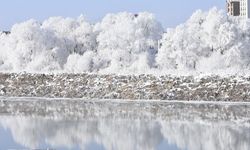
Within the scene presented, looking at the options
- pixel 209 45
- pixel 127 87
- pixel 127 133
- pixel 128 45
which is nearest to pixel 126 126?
pixel 127 133

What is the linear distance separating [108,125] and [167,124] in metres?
2.79

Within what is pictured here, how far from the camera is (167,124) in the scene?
30.5 m

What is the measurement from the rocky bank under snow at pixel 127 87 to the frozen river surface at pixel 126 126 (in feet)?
10.7

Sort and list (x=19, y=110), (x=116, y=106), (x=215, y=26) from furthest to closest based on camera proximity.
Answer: (x=215, y=26) → (x=116, y=106) → (x=19, y=110)

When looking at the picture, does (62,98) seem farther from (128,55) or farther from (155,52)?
(155,52)

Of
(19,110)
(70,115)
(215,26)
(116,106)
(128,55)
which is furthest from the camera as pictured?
(128,55)

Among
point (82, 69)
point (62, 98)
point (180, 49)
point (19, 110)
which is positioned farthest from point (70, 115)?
point (82, 69)

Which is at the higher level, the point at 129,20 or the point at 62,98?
the point at 129,20

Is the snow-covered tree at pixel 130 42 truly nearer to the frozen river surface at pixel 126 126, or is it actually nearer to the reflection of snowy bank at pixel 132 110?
the reflection of snowy bank at pixel 132 110

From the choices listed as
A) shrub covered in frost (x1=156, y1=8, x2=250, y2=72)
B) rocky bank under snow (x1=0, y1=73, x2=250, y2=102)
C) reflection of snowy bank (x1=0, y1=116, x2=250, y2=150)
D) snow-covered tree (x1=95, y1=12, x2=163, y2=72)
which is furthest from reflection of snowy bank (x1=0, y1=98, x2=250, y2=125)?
snow-covered tree (x1=95, y1=12, x2=163, y2=72)

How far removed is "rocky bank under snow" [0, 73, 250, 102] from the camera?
1876 inches

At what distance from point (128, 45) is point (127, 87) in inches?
1213

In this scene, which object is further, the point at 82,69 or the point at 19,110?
the point at 82,69

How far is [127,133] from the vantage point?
2697 centimetres
